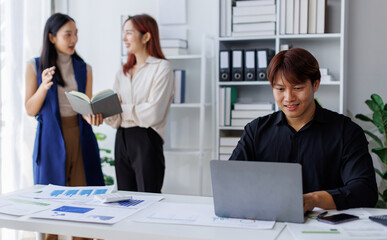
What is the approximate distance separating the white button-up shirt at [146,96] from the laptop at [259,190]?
1.39 m

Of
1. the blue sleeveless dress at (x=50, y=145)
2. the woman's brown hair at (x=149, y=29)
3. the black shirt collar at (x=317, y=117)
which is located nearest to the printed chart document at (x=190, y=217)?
the black shirt collar at (x=317, y=117)

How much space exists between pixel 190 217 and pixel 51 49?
5.82ft

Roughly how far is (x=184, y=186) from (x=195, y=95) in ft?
2.66

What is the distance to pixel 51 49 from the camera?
2.87 meters

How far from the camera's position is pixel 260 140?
1.96 metres

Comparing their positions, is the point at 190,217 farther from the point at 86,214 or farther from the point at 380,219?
the point at 380,219

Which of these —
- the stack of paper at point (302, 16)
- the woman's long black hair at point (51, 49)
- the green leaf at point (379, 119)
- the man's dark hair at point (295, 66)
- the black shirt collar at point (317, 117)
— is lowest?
the green leaf at point (379, 119)

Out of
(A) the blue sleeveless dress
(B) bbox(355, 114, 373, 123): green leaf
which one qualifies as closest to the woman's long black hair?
(A) the blue sleeveless dress

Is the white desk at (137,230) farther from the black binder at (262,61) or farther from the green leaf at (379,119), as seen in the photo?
the black binder at (262,61)

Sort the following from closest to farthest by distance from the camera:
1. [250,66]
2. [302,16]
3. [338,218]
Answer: [338,218]
[302,16]
[250,66]

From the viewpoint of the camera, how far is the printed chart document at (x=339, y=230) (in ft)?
4.20

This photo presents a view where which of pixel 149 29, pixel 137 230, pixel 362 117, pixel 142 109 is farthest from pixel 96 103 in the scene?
pixel 362 117

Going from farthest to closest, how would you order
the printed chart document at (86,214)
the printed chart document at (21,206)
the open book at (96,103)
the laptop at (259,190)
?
the open book at (96,103), the printed chart document at (21,206), the printed chart document at (86,214), the laptop at (259,190)

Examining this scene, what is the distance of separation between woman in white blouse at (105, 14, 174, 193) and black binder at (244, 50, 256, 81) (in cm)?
78
